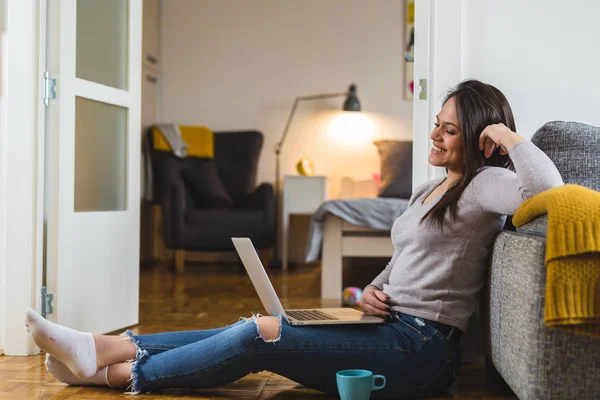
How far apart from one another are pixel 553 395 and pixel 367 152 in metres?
4.36

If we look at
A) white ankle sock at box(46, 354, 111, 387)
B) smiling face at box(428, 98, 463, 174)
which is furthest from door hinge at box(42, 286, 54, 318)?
smiling face at box(428, 98, 463, 174)

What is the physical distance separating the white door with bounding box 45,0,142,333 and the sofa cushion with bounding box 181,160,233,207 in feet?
7.80

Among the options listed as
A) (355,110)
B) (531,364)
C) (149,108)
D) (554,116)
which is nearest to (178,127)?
(149,108)

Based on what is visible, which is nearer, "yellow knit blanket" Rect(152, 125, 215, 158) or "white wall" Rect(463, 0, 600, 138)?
"white wall" Rect(463, 0, 600, 138)

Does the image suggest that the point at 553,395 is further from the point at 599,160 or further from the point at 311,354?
the point at 599,160

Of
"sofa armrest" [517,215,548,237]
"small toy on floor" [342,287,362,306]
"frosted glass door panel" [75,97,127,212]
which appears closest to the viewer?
"sofa armrest" [517,215,548,237]

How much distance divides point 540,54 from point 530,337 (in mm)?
1119

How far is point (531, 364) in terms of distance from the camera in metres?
1.30

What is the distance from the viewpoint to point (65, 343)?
1664 millimetres

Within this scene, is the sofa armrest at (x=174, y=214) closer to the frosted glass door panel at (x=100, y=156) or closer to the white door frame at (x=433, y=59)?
the frosted glass door panel at (x=100, y=156)

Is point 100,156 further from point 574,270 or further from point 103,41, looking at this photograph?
point 574,270

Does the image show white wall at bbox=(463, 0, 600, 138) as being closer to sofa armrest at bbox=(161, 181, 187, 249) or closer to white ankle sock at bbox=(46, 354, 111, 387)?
white ankle sock at bbox=(46, 354, 111, 387)

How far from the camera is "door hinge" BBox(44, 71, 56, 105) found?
7.67 ft

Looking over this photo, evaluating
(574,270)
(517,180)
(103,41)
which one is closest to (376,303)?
(517,180)
